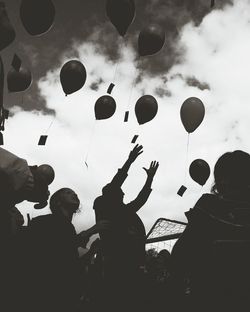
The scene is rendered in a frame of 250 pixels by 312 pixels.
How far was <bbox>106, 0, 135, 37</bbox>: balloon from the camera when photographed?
3.77 metres

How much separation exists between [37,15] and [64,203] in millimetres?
2130

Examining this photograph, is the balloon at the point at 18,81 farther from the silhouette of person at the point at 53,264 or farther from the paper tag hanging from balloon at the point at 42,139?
the silhouette of person at the point at 53,264

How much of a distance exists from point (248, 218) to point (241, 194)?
149 mm

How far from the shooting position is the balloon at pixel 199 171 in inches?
216

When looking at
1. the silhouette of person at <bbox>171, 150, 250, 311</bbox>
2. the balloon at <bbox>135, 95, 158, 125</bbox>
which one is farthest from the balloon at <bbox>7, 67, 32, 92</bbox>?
the silhouette of person at <bbox>171, 150, 250, 311</bbox>

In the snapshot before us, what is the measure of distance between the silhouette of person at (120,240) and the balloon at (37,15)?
1904 mm

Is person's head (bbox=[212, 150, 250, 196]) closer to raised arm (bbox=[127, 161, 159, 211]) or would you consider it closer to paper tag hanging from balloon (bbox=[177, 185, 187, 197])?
raised arm (bbox=[127, 161, 159, 211])

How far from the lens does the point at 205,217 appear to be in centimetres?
135

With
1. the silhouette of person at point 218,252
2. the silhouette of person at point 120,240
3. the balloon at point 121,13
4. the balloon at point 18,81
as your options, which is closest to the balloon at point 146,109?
the balloon at point 121,13

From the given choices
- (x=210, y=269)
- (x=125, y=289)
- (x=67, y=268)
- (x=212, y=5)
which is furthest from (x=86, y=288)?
(x=212, y=5)

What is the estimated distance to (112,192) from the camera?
2686 millimetres

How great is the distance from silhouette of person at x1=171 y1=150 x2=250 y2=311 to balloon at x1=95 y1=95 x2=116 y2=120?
144 inches

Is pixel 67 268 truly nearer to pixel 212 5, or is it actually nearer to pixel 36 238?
pixel 36 238

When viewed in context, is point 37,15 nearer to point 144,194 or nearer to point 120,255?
point 144,194
